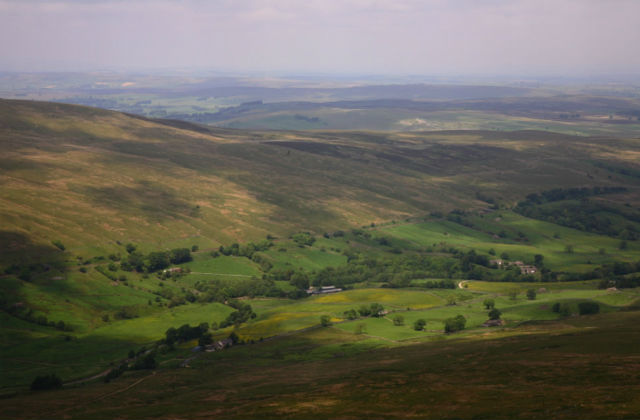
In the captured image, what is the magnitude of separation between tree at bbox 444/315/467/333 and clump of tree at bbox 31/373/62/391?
78908mm

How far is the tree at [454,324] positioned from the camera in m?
122

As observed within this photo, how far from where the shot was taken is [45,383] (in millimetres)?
97062

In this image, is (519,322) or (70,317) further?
(70,317)

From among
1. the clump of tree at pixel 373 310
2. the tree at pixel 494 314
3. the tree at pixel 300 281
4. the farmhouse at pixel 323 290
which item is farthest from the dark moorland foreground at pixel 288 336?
the tree at pixel 300 281

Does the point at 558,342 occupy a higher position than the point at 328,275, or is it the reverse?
the point at 558,342

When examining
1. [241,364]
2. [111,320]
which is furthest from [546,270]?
[111,320]

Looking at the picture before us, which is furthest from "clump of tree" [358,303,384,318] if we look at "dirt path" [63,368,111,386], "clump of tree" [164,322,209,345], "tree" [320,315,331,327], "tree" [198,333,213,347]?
"dirt path" [63,368,111,386]

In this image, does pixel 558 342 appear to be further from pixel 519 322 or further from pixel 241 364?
pixel 241 364

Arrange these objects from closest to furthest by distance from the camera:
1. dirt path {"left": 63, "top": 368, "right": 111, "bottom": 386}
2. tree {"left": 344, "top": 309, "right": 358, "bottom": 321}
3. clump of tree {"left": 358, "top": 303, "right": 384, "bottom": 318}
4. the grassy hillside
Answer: the grassy hillside, dirt path {"left": 63, "top": 368, "right": 111, "bottom": 386}, tree {"left": 344, "top": 309, "right": 358, "bottom": 321}, clump of tree {"left": 358, "top": 303, "right": 384, "bottom": 318}

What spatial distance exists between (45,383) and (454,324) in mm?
82731

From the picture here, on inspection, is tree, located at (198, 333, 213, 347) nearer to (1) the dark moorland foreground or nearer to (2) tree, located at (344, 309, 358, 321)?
(1) the dark moorland foreground

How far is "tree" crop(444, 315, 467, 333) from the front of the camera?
12212 cm

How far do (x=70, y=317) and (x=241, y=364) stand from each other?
59285 millimetres

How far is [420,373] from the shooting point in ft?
256
